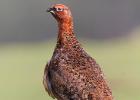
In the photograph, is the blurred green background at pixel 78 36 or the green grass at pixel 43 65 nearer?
the green grass at pixel 43 65

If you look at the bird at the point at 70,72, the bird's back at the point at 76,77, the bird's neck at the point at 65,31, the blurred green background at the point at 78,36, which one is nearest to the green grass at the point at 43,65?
the blurred green background at the point at 78,36

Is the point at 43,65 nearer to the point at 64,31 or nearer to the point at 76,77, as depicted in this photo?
the point at 64,31

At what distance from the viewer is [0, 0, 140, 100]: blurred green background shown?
2173 centimetres

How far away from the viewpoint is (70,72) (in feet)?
35.5

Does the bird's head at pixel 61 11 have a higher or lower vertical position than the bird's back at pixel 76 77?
higher

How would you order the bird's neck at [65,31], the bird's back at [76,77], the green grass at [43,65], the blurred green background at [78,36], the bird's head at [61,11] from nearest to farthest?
the bird's back at [76,77], the bird's head at [61,11], the bird's neck at [65,31], the green grass at [43,65], the blurred green background at [78,36]

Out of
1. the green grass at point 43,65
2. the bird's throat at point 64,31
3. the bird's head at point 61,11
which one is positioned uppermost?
the bird's head at point 61,11

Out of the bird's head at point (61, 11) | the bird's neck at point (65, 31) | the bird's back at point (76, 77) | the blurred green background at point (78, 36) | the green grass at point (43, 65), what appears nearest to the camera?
the bird's back at point (76, 77)

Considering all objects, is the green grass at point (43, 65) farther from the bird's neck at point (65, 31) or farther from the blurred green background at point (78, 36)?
the bird's neck at point (65, 31)

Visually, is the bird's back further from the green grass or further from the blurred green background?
the blurred green background

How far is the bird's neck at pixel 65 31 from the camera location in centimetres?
1138

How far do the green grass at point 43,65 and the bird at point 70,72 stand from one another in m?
5.24

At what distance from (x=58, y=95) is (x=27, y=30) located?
18754 mm

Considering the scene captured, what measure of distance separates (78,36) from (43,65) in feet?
22.8
